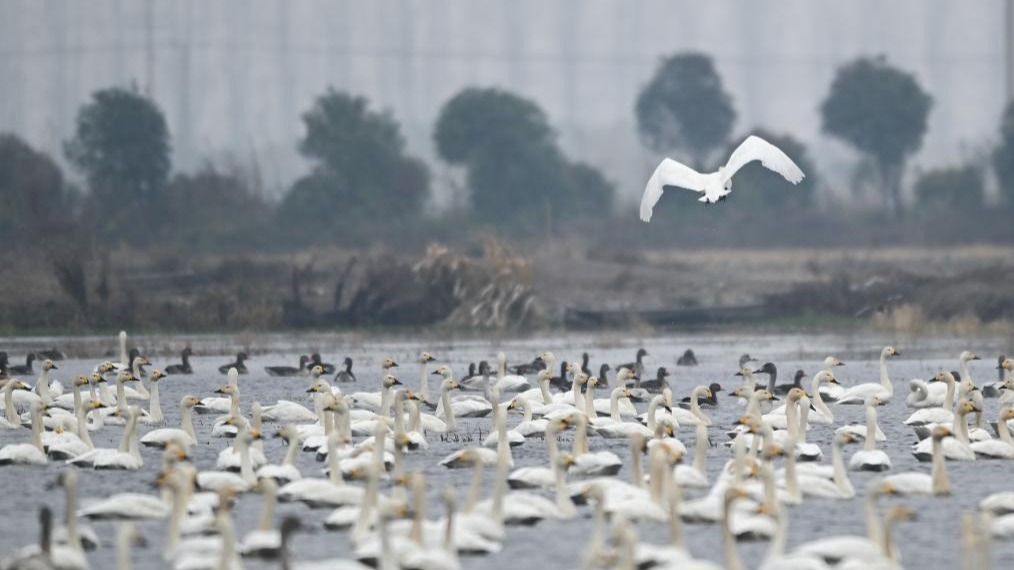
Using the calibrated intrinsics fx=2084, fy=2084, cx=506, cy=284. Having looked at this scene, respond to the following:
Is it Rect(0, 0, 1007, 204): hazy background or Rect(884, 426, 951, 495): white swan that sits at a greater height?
Rect(0, 0, 1007, 204): hazy background

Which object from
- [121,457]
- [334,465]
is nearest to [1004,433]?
[334,465]

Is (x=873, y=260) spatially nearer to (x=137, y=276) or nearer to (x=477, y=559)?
(x=137, y=276)

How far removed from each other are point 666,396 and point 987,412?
489 cm

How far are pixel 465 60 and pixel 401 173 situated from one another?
14.6 metres

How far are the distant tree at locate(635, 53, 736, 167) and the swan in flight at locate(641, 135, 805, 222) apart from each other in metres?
56.3

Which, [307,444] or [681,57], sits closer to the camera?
[307,444]

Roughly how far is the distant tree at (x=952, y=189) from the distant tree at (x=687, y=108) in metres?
9.42

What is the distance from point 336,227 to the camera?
67.4 meters

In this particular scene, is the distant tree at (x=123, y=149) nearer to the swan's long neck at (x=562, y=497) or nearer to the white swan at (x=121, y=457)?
the white swan at (x=121, y=457)

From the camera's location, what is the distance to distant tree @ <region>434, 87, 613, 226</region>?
7319 centimetres

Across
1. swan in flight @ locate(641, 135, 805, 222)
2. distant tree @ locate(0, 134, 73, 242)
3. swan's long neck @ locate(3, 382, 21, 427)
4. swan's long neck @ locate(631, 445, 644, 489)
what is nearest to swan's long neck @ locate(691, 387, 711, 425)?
swan in flight @ locate(641, 135, 805, 222)

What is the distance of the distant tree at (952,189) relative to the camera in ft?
244

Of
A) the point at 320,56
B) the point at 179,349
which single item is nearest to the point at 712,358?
the point at 179,349

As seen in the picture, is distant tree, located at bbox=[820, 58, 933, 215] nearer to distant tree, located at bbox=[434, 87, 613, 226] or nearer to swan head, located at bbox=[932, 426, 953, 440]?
distant tree, located at bbox=[434, 87, 613, 226]
